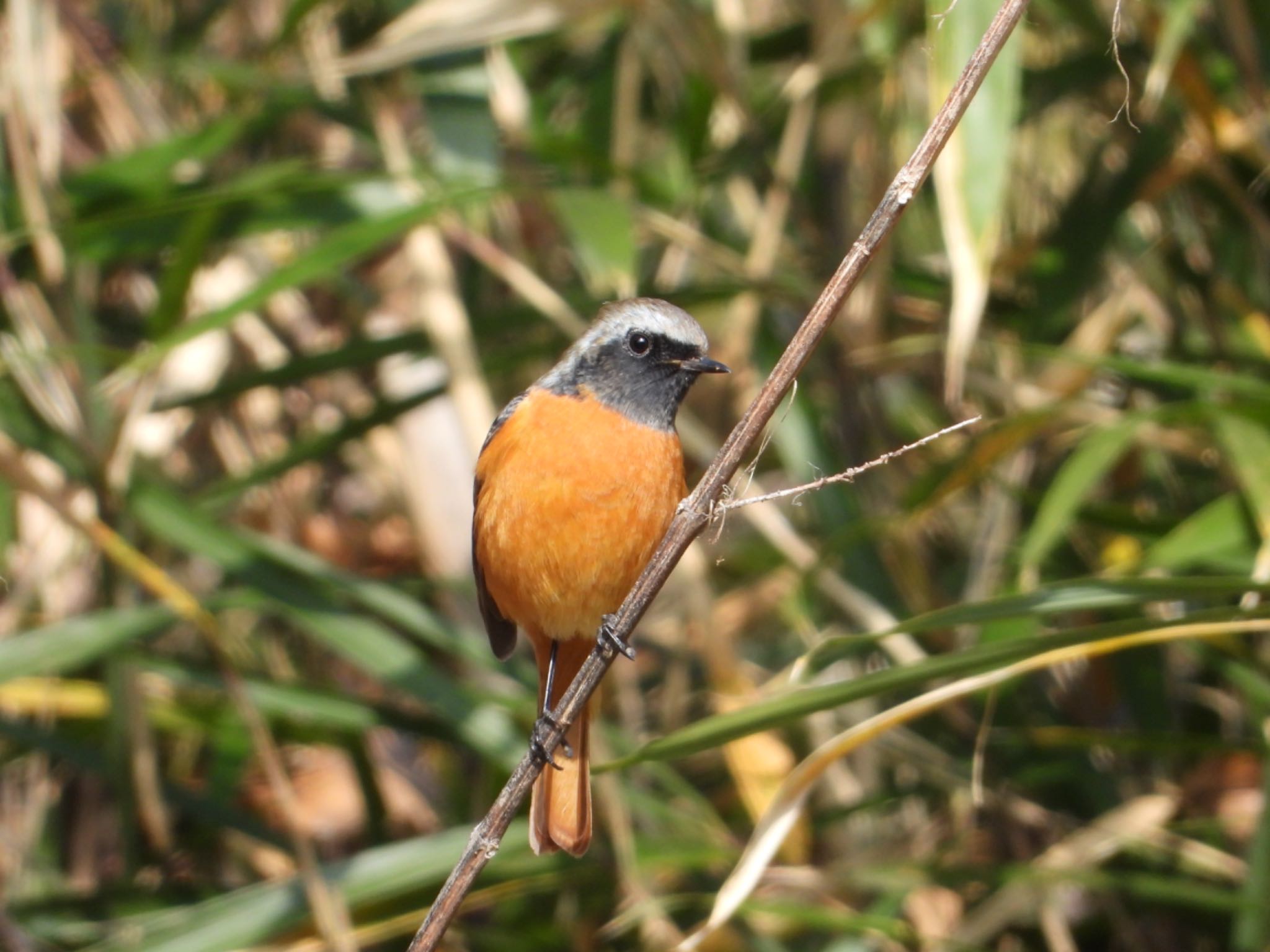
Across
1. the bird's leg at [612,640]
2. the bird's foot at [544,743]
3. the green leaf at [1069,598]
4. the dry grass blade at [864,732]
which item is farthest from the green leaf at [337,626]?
the green leaf at [1069,598]

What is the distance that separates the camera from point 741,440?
1.93 m

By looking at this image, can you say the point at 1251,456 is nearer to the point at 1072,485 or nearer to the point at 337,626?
the point at 1072,485

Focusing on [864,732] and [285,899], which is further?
[285,899]

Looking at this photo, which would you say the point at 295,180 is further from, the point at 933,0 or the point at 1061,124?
the point at 1061,124

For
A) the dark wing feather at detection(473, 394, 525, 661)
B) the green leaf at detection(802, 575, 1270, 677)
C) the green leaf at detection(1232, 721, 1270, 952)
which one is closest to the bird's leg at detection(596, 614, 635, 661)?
the green leaf at detection(802, 575, 1270, 677)

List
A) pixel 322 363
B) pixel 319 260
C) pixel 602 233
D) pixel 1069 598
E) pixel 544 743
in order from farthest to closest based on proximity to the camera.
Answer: pixel 322 363 < pixel 319 260 < pixel 602 233 < pixel 1069 598 < pixel 544 743

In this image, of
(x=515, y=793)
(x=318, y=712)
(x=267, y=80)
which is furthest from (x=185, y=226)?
(x=515, y=793)

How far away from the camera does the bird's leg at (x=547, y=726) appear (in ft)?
7.39

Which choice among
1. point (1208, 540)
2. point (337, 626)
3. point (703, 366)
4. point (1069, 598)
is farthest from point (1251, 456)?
point (337, 626)

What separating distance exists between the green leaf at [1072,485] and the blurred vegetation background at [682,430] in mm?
15

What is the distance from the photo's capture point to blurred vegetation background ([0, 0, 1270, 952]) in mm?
3621

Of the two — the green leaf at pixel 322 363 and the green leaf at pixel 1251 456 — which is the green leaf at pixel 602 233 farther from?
the green leaf at pixel 1251 456

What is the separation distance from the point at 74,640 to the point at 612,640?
5.80 feet

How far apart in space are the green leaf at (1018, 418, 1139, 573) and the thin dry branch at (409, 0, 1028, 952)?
1.57 metres
